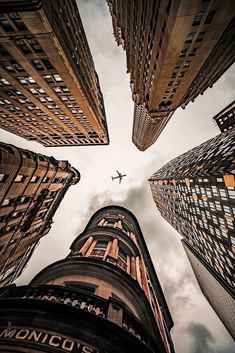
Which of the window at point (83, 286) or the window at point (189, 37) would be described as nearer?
the window at point (83, 286)

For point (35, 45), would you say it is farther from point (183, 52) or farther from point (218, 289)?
point (218, 289)

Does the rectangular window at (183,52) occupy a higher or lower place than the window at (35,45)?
higher

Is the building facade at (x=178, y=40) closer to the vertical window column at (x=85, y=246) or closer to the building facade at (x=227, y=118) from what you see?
the vertical window column at (x=85, y=246)

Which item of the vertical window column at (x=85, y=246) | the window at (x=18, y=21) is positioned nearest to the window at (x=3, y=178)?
the vertical window column at (x=85, y=246)

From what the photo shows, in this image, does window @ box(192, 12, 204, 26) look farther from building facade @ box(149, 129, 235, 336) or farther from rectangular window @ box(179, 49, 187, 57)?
building facade @ box(149, 129, 235, 336)

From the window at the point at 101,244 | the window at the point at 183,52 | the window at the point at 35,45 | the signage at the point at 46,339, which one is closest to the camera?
the signage at the point at 46,339

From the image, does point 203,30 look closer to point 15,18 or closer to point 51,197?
point 15,18

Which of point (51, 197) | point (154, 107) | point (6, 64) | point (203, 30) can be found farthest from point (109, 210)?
point (203, 30)
